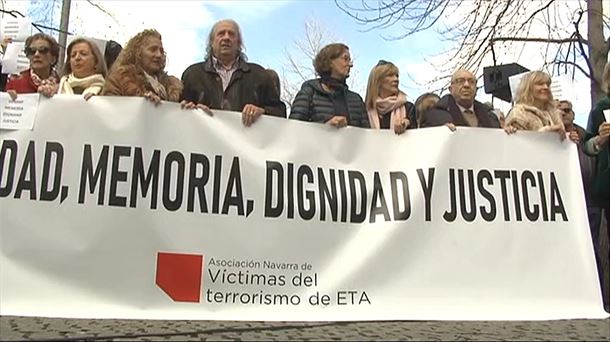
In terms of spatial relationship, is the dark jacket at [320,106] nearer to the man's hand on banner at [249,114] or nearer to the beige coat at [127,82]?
the man's hand on banner at [249,114]

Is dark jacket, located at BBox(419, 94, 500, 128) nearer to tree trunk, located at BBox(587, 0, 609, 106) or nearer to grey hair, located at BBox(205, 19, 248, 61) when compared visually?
grey hair, located at BBox(205, 19, 248, 61)

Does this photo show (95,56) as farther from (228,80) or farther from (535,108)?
(535,108)

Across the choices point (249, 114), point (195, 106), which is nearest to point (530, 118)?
point (249, 114)

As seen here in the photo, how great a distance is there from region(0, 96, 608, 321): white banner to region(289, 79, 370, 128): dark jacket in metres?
0.24

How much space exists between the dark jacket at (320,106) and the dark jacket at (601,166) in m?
1.70

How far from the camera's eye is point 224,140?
428cm

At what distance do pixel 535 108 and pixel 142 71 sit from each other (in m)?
2.64

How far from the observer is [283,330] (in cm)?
356

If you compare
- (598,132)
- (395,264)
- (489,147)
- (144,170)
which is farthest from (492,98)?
(144,170)

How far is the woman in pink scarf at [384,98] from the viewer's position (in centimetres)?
490

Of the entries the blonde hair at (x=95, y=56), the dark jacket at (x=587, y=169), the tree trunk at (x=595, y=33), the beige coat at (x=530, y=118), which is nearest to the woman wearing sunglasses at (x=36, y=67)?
the blonde hair at (x=95, y=56)

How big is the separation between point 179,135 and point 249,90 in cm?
72

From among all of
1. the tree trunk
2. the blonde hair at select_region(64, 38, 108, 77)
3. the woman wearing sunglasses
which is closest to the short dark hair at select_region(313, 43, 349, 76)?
the blonde hair at select_region(64, 38, 108, 77)

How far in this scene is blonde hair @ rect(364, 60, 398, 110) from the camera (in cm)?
496
